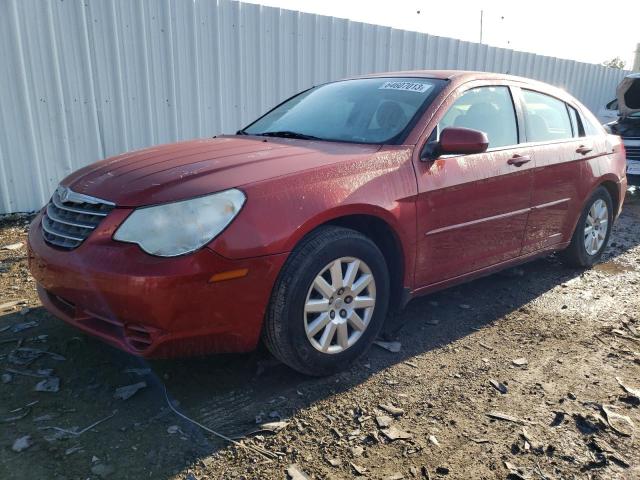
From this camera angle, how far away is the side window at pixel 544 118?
393cm

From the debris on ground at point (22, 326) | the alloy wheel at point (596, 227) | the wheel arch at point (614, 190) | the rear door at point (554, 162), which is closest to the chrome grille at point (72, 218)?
the debris on ground at point (22, 326)

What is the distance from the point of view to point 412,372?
2916 mm

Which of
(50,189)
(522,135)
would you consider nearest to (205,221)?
(522,135)

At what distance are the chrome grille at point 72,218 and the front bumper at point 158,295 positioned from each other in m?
0.06

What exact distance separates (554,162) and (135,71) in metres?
4.69

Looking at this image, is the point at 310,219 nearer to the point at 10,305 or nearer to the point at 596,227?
the point at 10,305

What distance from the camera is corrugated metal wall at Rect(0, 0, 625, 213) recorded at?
17.9 feet

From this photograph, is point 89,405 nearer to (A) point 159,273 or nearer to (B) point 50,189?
(A) point 159,273

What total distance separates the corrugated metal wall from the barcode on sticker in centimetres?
366

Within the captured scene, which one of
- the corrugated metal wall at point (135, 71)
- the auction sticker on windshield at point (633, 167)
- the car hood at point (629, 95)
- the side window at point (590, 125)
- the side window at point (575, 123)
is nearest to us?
the side window at point (575, 123)

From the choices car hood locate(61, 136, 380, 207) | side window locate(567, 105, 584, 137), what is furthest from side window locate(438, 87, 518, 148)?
side window locate(567, 105, 584, 137)

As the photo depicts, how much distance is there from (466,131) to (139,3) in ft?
15.2

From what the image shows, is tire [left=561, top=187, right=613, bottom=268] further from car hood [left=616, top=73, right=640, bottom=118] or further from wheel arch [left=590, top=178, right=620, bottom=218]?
car hood [left=616, top=73, right=640, bottom=118]

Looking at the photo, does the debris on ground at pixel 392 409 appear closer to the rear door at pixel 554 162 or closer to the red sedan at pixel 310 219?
the red sedan at pixel 310 219
